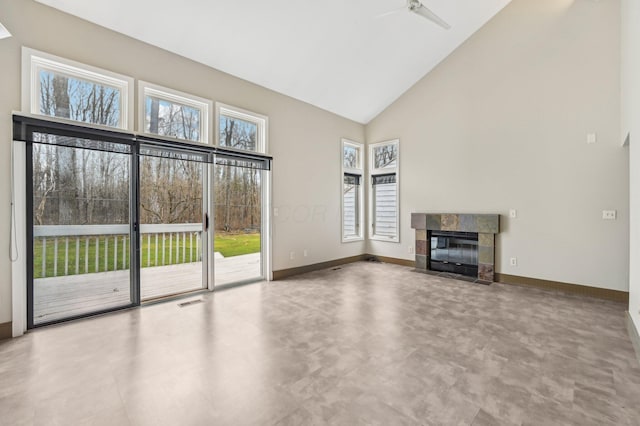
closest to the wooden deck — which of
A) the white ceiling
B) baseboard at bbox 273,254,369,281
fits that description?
baseboard at bbox 273,254,369,281

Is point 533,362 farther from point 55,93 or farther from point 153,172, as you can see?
point 55,93

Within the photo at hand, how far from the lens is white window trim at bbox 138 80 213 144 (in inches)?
148

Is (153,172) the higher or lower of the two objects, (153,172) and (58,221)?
the higher

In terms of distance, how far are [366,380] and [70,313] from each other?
3434 mm

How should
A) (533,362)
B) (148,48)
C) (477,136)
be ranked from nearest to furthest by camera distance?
(533,362) < (148,48) < (477,136)

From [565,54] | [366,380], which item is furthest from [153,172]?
[565,54]

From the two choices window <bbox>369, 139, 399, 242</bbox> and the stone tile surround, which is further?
window <bbox>369, 139, 399, 242</bbox>

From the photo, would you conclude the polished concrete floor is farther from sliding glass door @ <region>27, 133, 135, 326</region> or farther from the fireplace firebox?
the fireplace firebox

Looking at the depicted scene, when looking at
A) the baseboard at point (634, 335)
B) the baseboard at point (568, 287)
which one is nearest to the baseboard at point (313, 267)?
the baseboard at point (568, 287)

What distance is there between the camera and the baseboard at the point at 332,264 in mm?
5357

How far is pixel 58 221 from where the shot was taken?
3.35m

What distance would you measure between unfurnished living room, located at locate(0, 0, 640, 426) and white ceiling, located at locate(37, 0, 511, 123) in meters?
0.04

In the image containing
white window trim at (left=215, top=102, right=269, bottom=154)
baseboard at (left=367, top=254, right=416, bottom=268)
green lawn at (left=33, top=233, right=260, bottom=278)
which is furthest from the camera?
baseboard at (left=367, top=254, right=416, bottom=268)

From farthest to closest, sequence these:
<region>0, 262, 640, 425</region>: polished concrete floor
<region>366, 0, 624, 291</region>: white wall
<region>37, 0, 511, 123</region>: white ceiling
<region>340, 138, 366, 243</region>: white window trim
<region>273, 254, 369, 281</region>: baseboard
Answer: <region>340, 138, 366, 243</region>: white window trim < <region>273, 254, 369, 281</region>: baseboard < <region>366, 0, 624, 291</region>: white wall < <region>37, 0, 511, 123</region>: white ceiling < <region>0, 262, 640, 425</region>: polished concrete floor
